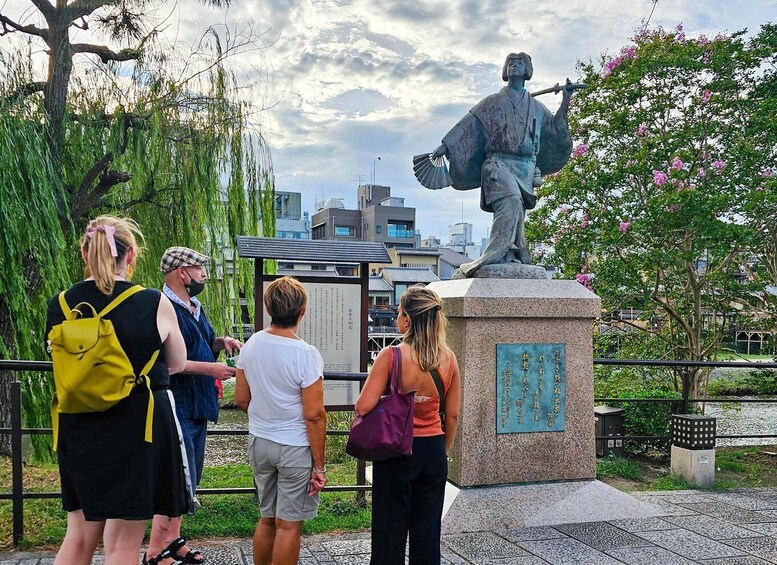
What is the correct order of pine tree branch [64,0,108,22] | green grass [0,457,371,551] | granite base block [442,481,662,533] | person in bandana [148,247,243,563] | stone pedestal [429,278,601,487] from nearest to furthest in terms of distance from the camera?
1. person in bandana [148,247,243,563]
2. green grass [0,457,371,551]
3. granite base block [442,481,662,533]
4. stone pedestal [429,278,601,487]
5. pine tree branch [64,0,108,22]

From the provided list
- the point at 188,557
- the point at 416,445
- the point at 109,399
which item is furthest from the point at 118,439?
the point at 416,445

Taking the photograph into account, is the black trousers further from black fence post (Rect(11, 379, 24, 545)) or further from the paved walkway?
black fence post (Rect(11, 379, 24, 545))

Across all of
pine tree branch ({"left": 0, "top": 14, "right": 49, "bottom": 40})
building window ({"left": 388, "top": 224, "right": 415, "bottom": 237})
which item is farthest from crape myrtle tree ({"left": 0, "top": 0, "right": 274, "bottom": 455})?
building window ({"left": 388, "top": 224, "right": 415, "bottom": 237})

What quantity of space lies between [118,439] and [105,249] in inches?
30.1

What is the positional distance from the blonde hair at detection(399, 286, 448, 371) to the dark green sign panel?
1.71 m

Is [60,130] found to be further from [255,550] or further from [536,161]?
[255,550]

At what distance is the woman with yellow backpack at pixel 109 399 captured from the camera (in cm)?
235

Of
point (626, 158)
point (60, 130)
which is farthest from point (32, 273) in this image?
point (626, 158)

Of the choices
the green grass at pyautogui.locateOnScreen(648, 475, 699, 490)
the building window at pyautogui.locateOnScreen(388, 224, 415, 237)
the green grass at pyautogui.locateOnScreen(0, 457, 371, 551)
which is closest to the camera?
the green grass at pyautogui.locateOnScreen(0, 457, 371, 551)

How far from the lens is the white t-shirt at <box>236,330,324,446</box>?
9.12 feet

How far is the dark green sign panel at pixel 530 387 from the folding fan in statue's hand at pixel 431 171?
4.84ft

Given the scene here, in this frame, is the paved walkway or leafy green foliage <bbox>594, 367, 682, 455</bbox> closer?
the paved walkway

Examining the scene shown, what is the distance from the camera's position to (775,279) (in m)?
10.1

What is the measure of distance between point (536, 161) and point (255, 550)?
3.79m
